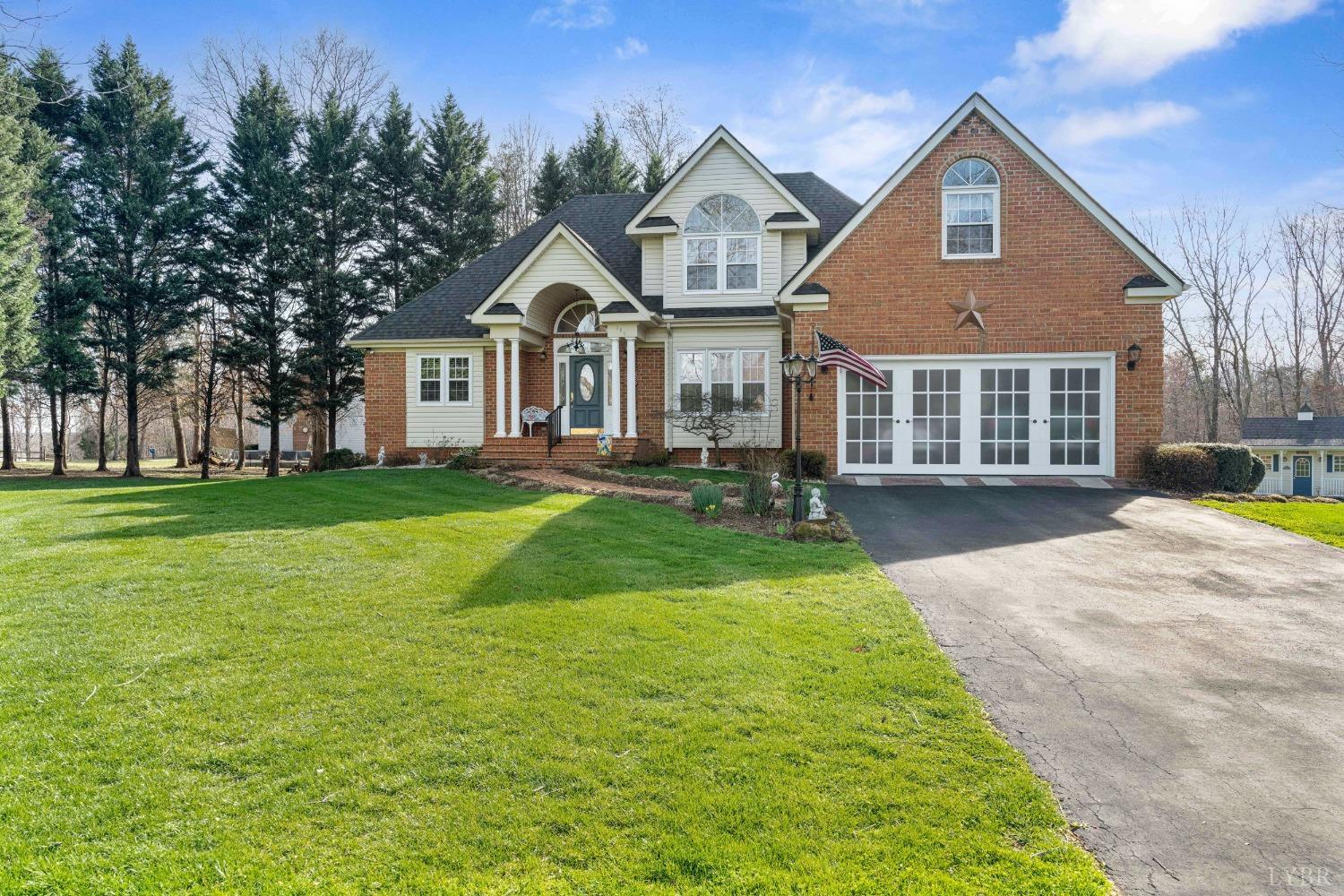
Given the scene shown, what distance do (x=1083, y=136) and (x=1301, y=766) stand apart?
17.5 m

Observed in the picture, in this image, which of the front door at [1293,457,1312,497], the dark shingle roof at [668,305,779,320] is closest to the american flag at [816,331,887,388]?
the dark shingle roof at [668,305,779,320]

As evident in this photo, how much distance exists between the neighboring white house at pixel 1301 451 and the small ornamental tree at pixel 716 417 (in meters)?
26.8

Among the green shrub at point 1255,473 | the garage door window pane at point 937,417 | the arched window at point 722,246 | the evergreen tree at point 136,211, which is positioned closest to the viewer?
the green shrub at point 1255,473

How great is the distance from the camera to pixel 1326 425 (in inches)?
1198

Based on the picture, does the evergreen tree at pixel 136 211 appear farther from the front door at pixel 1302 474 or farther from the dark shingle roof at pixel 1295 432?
the front door at pixel 1302 474

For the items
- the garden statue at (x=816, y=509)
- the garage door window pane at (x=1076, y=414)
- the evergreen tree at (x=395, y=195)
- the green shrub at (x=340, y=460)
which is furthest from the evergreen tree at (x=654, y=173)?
the garden statue at (x=816, y=509)

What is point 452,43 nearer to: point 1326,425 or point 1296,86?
point 1296,86

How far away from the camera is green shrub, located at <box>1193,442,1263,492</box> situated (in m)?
12.7

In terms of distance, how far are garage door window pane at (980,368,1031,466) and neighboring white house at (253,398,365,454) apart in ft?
87.6

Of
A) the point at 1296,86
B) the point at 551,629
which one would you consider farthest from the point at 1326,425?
the point at 551,629

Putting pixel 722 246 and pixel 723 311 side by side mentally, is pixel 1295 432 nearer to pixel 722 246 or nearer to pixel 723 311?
pixel 723 311

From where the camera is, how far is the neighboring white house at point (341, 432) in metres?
36.6

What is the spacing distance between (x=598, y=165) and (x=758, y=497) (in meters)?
27.0

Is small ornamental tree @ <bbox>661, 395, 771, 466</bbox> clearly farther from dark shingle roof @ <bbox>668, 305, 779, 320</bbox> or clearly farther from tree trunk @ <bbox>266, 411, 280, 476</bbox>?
tree trunk @ <bbox>266, 411, 280, 476</bbox>
